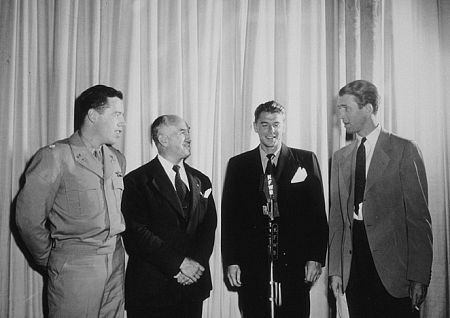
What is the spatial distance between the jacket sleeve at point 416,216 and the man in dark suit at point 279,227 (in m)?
0.48

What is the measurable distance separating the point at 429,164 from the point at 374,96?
3.49 ft

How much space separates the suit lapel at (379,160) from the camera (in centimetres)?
197

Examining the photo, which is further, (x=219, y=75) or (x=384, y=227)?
(x=219, y=75)

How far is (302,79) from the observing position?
9.22 feet

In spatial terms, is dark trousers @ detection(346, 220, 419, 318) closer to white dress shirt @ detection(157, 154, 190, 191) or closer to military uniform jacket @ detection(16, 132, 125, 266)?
white dress shirt @ detection(157, 154, 190, 191)

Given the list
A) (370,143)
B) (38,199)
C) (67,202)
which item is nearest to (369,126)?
(370,143)

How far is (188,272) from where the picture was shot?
2.08 m

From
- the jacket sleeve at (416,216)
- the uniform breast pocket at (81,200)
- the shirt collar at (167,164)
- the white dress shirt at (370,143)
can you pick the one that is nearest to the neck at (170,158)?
the shirt collar at (167,164)

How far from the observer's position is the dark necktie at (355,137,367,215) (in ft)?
6.69

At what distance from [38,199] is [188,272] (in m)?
0.91

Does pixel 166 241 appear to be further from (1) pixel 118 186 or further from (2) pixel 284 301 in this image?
(2) pixel 284 301

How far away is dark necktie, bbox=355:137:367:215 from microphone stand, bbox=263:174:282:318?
0.47 metres

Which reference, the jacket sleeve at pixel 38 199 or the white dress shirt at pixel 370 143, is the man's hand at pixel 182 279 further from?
the white dress shirt at pixel 370 143

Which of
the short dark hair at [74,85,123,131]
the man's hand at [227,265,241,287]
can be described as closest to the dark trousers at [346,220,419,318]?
the man's hand at [227,265,241,287]
